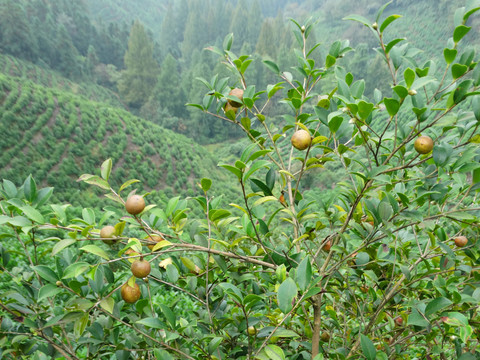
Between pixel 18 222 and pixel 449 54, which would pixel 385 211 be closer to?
pixel 449 54

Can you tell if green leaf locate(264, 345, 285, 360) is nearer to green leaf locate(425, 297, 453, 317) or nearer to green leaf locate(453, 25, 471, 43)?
green leaf locate(425, 297, 453, 317)

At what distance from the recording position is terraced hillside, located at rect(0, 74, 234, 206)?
6.98 meters

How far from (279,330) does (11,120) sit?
357 inches

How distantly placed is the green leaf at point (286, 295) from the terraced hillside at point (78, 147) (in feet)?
23.2

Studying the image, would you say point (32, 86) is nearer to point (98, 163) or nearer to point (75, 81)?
point (98, 163)

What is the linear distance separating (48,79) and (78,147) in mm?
12768

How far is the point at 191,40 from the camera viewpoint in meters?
30.0

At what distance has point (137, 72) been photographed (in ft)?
68.5

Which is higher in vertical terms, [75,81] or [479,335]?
[75,81]

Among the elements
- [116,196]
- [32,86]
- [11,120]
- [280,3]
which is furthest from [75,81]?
[280,3]

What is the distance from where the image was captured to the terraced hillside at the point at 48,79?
16.6 meters

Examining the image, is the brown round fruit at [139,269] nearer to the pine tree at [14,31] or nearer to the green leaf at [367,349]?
the green leaf at [367,349]

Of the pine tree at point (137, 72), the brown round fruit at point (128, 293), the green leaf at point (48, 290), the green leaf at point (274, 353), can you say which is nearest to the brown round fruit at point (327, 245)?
the green leaf at point (274, 353)

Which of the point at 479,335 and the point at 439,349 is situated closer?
the point at 439,349
